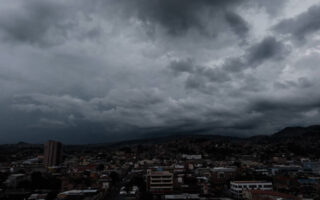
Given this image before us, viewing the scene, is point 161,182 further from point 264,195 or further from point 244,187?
point 264,195

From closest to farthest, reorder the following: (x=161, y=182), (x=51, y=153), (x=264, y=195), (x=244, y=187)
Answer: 1. (x=264, y=195)
2. (x=244, y=187)
3. (x=161, y=182)
4. (x=51, y=153)

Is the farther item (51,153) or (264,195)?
(51,153)

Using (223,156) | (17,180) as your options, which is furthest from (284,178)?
(223,156)

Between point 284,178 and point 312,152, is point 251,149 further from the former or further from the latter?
point 284,178

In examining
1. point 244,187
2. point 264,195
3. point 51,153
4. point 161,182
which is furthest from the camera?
point 51,153

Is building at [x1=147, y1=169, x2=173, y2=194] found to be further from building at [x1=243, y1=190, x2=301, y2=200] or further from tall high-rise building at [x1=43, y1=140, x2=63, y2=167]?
tall high-rise building at [x1=43, y1=140, x2=63, y2=167]

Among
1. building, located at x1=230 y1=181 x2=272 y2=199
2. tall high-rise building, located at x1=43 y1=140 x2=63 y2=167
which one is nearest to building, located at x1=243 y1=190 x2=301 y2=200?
building, located at x1=230 y1=181 x2=272 y2=199

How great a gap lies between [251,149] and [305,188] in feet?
384

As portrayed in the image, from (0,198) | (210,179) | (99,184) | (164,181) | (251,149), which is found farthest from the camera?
(251,149)

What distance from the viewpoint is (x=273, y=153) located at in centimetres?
14875

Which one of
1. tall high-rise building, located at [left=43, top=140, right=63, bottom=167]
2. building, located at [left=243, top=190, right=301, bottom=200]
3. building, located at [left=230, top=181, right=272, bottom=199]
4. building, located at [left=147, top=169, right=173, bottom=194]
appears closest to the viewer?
building, located at [left=243, top=190, right=301, bottom=200]

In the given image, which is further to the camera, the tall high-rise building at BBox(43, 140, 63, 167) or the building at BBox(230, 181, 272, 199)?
the tall high-rise building at BBox(43, 140, 63, 167)

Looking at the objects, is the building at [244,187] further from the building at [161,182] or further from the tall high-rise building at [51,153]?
the tall high-rise building at [51,153]

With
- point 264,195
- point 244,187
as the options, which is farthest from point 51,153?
point 264,195
